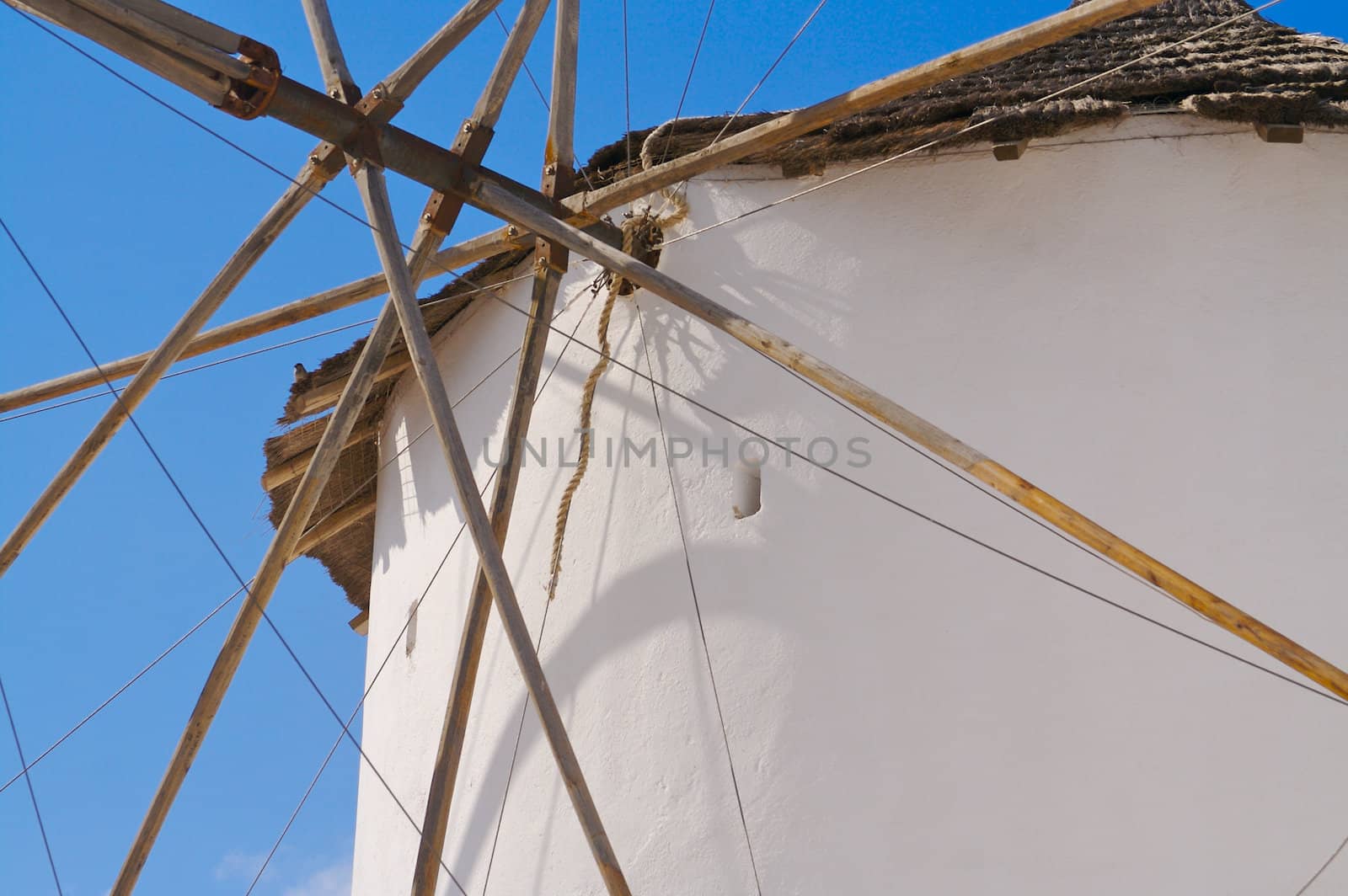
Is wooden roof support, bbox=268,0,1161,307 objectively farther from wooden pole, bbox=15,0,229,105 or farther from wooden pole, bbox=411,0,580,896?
wooden pole, bbox=15,0,229,105

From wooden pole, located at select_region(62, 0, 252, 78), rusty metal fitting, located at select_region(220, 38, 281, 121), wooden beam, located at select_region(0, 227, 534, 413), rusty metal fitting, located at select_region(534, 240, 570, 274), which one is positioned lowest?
rusty metal fitting, located at select_region(534, 240, 570, 274)

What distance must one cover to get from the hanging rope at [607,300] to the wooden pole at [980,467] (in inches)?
41.7

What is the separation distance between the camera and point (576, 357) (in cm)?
514

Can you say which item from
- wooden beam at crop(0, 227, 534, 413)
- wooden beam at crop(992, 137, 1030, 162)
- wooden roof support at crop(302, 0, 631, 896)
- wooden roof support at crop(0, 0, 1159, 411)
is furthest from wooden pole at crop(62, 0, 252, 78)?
wooden beam at crop(992, 137, 1030, 162)

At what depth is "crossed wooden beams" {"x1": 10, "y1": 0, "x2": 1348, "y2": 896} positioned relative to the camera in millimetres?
3242

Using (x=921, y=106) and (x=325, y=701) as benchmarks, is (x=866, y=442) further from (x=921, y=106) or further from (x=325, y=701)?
(x=325, y=701)

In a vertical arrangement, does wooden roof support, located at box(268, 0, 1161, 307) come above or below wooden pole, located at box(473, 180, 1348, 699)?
above

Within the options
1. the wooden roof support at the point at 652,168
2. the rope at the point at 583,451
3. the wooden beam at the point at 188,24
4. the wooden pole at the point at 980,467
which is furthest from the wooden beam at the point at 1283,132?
the wooden beam at the point at 188,24

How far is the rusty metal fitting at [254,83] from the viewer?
3.68m

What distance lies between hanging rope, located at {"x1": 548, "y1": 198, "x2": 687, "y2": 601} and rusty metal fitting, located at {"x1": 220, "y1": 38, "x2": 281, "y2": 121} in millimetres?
1485

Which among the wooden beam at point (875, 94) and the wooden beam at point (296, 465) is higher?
the wooden beam at point (875, 94)

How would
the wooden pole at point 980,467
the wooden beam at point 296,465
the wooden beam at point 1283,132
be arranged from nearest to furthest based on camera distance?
the wooden pole at point 980,467
the wooden beam at point 1283,132
the wooden beam at point 296,465

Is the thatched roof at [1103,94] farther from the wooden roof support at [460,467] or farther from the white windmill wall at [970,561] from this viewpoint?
the wooden roof support at [460,467]

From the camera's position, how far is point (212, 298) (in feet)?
13.1
